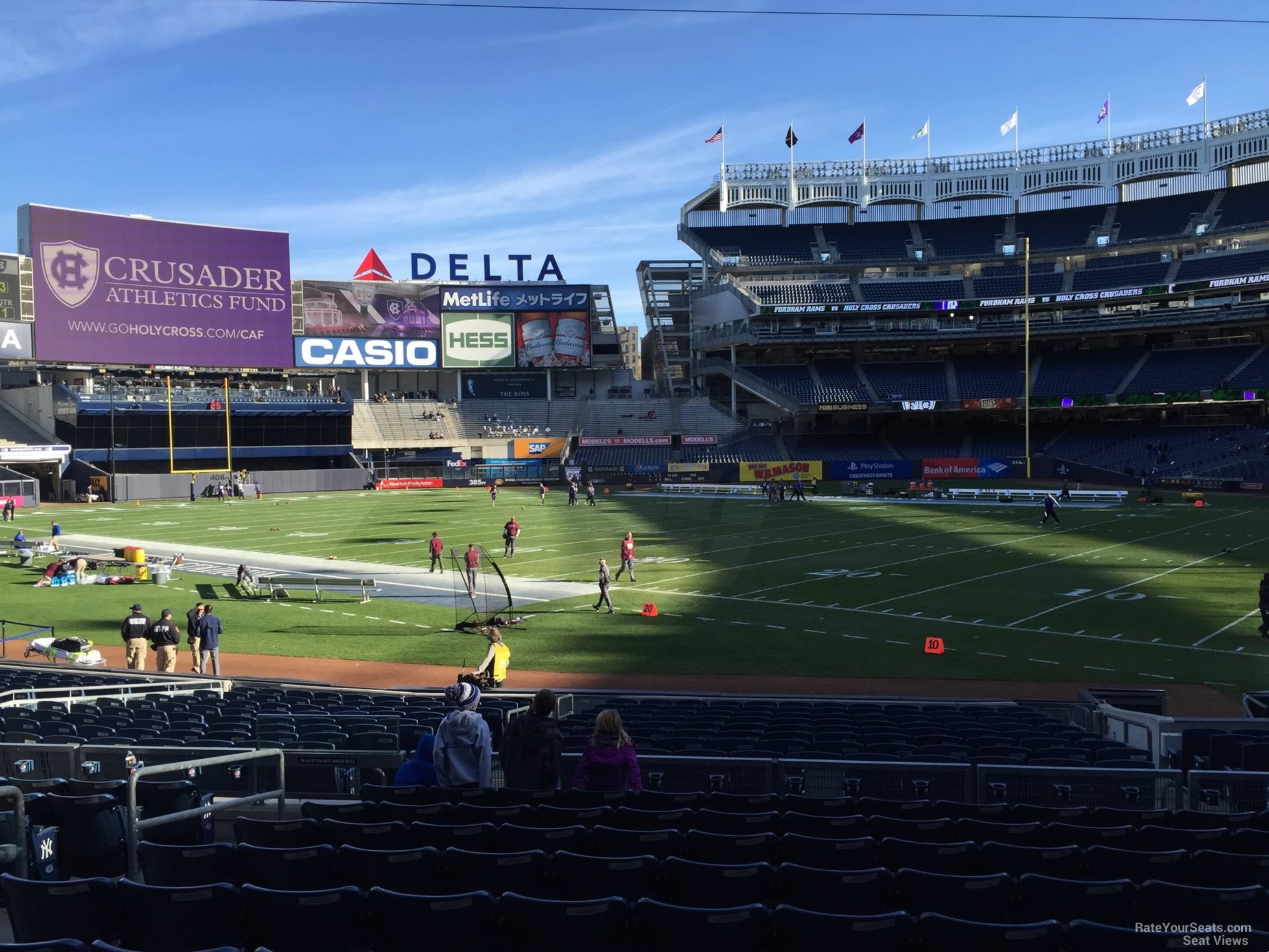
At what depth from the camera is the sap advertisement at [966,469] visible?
70.4 meters

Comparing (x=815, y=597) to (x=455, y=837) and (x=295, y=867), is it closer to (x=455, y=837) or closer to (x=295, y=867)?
(x=455, y=837)

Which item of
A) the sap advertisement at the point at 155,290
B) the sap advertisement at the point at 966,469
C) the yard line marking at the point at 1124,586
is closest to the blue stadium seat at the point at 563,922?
the yard line marking at the point at 1124,586

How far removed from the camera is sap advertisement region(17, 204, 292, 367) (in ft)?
227

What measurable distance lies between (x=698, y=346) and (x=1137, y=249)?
120ft

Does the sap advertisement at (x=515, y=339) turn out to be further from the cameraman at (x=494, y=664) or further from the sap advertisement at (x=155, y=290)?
the cameraman at (x=494, y=664)

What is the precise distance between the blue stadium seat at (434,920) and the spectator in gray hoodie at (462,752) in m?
2.92

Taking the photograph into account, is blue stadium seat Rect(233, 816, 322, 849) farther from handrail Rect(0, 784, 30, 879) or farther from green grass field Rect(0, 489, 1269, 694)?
green grass field Rect(0, 489, 1269, 694)

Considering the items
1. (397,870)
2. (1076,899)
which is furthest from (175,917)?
(1076,899)

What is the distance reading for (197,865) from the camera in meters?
5.35

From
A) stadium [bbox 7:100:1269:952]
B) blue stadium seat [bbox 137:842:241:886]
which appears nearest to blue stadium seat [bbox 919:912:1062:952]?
stadium [bbox 7:100:1269:952]

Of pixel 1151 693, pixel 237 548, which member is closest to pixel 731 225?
pixel 237 548

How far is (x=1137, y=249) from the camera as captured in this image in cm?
Answer: 7969

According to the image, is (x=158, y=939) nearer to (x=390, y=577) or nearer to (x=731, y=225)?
(x=390, y=577)

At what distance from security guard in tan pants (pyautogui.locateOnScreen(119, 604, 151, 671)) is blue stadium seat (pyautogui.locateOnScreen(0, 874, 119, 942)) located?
15.8 metres
